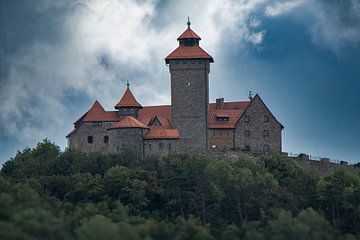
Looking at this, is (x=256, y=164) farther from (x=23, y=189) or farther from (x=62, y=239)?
(x=62, y=239)

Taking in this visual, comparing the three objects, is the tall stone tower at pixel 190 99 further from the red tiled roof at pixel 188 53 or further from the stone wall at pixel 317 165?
the stone wall at pixel 317 165

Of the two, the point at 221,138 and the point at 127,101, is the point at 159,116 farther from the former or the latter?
the point at 221,138

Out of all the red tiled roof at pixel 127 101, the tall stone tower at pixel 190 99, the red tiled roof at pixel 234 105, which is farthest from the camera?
the red tiled roof at pixel 234 105

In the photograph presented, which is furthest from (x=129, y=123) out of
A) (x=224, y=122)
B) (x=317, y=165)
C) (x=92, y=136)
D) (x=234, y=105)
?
(x=317, y=165)

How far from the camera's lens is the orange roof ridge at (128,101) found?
498ft

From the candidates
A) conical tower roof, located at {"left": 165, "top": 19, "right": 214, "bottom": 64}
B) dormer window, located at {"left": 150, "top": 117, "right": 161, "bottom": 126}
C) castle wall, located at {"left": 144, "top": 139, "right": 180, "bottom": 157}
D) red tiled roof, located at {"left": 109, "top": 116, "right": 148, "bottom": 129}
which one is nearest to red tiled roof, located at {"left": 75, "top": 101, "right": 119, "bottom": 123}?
red tiled roof, located at {"left": 109, "top": 116, "right": 148, "bottom": 129}

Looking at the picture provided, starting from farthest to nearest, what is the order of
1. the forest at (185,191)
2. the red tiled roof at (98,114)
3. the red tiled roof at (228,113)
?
the red tiled roof at (98,114), the red tiled roof at (228,113), the forest at (185,191)

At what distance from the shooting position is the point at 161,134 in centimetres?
14775

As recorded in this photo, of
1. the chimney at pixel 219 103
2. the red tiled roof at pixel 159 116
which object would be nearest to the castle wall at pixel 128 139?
the red tiled roof at pixel 159 116

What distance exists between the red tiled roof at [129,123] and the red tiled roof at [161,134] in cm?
92

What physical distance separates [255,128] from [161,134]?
955 cm

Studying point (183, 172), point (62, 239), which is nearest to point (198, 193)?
point (183, 172)

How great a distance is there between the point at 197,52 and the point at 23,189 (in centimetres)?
2766

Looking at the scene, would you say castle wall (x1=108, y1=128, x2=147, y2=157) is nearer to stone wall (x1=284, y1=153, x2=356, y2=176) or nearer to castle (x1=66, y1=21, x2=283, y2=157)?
castle (x1=66, y1=21, x2=283, y2=157)
